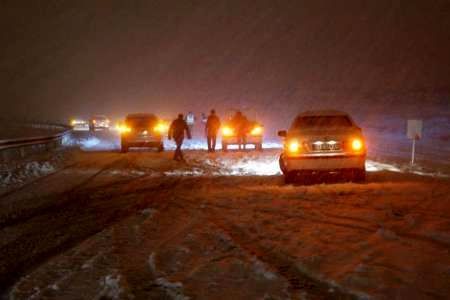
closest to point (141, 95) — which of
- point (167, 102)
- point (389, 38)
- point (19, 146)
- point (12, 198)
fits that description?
point (167, 102)

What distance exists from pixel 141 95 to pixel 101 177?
384 ft

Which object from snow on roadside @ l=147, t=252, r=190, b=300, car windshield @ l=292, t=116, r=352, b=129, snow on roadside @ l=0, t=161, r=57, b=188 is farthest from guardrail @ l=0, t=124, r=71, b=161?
snow on roadside @ l=147, t=252, r=190, b=300

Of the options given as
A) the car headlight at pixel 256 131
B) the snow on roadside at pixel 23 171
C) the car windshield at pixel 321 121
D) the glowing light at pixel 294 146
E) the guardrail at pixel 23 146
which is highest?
the car windshield at pixel 321 121

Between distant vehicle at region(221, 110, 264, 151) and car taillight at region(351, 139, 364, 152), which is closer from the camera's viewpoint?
car taillight at region(351, 139, 364, 152)

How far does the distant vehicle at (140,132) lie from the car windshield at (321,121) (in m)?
11.6

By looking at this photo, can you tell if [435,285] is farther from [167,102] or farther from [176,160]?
[167,102]

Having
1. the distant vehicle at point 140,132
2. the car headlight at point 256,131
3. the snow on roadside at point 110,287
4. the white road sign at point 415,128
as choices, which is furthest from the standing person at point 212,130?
the snow on roadside at point 110,287

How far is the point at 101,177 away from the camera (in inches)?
578

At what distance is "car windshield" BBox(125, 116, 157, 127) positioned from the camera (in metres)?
23.9

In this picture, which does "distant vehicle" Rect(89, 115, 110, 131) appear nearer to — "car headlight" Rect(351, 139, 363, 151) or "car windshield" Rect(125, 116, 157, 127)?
"car windshield" Rect(125, 116, 157, 127)

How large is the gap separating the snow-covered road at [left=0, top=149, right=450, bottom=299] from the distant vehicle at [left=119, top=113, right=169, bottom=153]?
11.0m

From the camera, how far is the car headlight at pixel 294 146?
39.0 ft

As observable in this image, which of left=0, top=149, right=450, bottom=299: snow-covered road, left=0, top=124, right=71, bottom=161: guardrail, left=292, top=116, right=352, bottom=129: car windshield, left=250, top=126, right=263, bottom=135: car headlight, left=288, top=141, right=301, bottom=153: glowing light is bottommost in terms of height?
left=0, top=149, right=450, bottom=299: snow-covered road

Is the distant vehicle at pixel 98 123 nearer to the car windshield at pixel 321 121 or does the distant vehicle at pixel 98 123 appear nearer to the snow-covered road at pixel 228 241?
the snow-covered road at pixel 228 241
